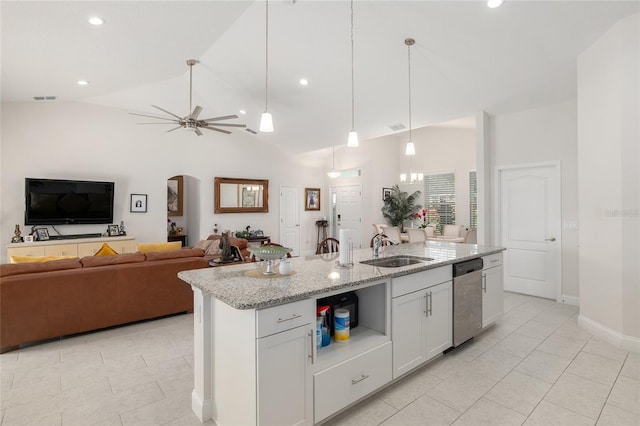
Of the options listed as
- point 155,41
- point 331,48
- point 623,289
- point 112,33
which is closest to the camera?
point 623,289

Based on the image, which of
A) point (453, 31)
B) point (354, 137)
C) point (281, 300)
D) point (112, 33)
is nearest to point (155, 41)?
point (112, 33)

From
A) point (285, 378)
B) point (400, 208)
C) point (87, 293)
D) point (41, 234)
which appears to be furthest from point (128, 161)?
point (400, 208)

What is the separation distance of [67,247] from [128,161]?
2.01 m

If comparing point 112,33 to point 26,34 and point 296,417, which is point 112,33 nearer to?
point 26,34

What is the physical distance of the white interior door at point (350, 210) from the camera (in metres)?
8.96

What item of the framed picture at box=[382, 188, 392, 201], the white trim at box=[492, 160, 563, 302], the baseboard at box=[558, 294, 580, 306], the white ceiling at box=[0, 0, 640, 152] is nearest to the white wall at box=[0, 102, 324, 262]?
the white ceiling at box=[0, 0, 640, 152]

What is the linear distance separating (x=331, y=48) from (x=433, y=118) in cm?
Answer: 232

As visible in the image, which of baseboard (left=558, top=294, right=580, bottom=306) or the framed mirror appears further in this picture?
the framed mirror

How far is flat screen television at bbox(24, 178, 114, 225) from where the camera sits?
5609mm

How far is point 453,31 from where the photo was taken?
11.3ft

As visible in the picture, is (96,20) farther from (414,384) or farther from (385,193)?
(385,193)

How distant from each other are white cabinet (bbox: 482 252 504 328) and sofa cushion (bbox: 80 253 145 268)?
394cm

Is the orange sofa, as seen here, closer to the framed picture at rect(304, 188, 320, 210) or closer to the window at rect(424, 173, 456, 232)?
the framed picture at rect(304, 188, 320, 210)

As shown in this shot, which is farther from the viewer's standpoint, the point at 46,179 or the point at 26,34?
the point at 46,179
